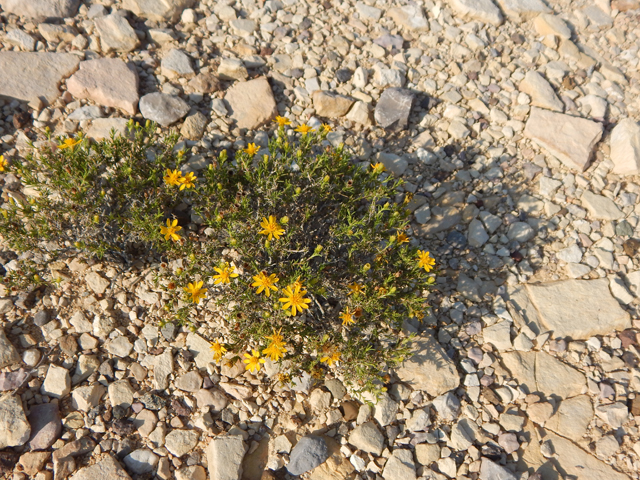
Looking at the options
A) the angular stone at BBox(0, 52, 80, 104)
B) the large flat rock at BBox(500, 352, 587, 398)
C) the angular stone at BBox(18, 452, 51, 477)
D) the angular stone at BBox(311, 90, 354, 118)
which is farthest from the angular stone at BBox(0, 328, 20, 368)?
the large flat rock at BBox(500, 352, 587, 398)

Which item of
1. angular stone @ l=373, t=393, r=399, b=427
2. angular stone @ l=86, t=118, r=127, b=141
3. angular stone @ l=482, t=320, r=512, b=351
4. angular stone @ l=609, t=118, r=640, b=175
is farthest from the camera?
angular stone @ l=609, t=118, r=640, b=175

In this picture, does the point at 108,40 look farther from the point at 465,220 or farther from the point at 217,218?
the point at 465,220

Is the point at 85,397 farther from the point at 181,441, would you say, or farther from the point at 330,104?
the point at 330,104

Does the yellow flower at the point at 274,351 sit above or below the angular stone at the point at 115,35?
below

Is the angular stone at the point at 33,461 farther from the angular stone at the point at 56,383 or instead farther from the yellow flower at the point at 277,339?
the yellow flower at the point at 277,339

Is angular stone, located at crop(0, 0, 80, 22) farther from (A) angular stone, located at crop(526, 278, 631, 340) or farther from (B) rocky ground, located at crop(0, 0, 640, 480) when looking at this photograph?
(A) angular stone, located at crop(526, 278, 631, 340)

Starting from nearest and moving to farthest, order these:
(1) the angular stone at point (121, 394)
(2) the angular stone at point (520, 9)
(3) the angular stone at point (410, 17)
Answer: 1. (1) the angular stone at point (121, 394)
2. (3) the angular stone at point (410, 17)
3. (2) the angular stone at point (520, 9)

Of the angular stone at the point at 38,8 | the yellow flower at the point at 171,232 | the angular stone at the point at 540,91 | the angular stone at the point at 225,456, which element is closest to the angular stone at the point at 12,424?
the angular stone at the point at 225,456

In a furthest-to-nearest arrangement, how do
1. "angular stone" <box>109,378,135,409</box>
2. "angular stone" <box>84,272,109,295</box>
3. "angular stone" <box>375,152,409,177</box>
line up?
"angular stone" <box>375,152,409,177</box>, "angular stone" <box>84,272,109,295</box>, "angular stone" <box>109,378,135,409</box>
